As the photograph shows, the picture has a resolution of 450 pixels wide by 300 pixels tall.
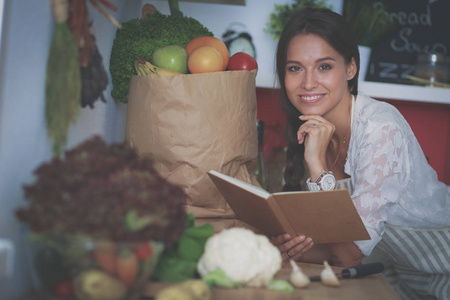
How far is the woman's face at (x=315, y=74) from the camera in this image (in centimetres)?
155

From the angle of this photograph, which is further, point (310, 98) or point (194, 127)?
point (310, 98)

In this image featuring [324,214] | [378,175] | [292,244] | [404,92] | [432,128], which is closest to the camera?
[324,214]

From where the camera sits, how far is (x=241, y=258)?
805 millimetres

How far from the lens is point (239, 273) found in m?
0.81

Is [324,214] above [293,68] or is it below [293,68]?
below

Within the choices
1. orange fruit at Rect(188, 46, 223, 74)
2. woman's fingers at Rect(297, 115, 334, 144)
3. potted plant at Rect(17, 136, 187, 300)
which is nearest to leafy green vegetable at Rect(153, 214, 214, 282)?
potted plant at Rect(17, 136, 187, 300)

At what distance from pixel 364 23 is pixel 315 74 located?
837 millimetres

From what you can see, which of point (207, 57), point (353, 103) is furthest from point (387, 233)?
point (207, 57)

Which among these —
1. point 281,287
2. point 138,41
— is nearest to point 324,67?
point 138,41

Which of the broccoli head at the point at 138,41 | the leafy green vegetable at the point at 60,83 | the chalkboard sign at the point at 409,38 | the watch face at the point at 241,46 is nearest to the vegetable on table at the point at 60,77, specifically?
the leafy green vegetable at the point at 60,83

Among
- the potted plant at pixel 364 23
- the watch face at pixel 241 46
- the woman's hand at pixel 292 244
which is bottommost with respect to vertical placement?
the woman's hand at pixel 292 244

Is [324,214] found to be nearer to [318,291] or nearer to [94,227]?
[318,291]

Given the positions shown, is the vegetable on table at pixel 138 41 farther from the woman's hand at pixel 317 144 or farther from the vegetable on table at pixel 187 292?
the vegetable on table at pixel 187 292

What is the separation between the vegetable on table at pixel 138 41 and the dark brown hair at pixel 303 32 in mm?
376
